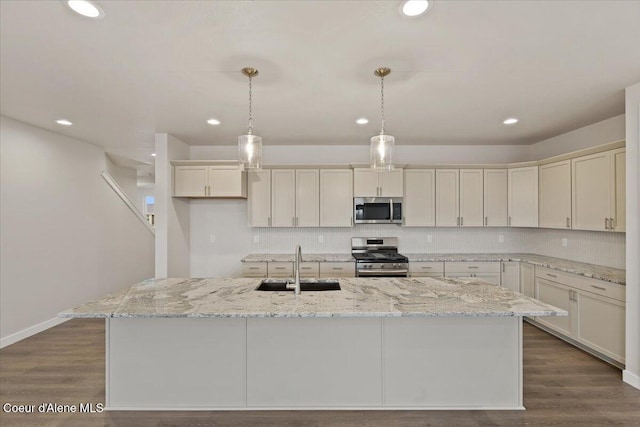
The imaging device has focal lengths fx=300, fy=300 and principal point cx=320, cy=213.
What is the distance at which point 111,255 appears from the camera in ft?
17.2

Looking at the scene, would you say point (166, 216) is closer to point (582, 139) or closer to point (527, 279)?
point (527, 279)

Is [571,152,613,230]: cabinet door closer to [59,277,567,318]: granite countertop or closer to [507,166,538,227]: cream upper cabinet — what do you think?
[507,166,538,227]: cream upper cabinet

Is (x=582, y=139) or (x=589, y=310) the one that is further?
(x=582, y=139)

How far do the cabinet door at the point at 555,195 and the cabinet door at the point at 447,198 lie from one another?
107cm

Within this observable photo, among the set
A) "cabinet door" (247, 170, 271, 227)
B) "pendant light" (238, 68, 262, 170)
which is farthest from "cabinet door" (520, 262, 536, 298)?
"pendant light" (238, 68, 262, 170)

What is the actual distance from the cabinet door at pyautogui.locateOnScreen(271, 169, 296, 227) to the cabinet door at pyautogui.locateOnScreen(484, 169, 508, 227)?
2912mm

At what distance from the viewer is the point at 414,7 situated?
161 centimetres

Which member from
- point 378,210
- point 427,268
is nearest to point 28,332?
point 378,210

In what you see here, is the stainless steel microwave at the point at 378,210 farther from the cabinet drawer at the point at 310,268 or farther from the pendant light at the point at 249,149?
the pendant light at the point at 249,149

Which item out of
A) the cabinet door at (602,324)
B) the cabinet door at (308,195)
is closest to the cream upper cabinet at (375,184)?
the cabinet door at (308,195)

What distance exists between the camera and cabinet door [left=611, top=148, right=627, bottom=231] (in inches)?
120

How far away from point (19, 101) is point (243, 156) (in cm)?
259

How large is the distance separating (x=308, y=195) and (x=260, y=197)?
28.7 inches

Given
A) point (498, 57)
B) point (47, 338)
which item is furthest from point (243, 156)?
point (47, 338)
